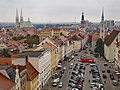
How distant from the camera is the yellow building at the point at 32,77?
3948cm

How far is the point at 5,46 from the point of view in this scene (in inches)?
3332

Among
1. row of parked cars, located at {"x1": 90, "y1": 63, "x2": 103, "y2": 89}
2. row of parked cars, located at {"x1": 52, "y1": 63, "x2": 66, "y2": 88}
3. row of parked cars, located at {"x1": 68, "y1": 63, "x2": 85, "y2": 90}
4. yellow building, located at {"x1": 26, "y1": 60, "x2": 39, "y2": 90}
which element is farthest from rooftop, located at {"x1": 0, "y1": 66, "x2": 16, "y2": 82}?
row of parked cars, located at {"x1": 90, "y1": 63, "x2": 103, "y2": 89}

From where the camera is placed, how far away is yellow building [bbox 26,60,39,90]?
130 ft

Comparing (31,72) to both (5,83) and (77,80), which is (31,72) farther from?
(77,80)

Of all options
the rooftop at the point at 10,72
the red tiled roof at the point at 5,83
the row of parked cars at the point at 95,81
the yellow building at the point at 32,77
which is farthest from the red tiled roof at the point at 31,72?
the row of parked cars at the point at 95,81

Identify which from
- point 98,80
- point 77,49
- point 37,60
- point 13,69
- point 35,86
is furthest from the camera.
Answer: point 77,49

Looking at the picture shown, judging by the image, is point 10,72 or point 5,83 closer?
point 5,83

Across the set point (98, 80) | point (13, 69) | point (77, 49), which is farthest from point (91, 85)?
point (77, 49)

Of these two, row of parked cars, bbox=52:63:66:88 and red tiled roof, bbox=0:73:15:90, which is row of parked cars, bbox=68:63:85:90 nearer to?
row of parked cars, bbox=52:63:66:88

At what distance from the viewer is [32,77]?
134ft

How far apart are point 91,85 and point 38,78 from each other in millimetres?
9800

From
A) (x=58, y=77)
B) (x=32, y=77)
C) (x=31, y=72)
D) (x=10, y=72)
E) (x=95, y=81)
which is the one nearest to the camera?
(x=10, y=72)

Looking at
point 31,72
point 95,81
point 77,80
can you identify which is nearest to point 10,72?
point 31,72

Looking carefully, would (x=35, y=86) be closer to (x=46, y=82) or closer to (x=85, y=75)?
(x=46, y=82)
